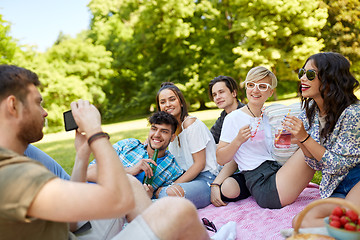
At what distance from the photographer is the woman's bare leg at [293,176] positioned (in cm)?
A: 312

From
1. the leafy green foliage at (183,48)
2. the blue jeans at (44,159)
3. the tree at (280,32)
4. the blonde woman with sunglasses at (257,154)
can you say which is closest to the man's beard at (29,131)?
the blue jeans at (44,159)

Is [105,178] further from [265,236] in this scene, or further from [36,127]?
[265,236]

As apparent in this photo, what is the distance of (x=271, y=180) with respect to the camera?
129 inches

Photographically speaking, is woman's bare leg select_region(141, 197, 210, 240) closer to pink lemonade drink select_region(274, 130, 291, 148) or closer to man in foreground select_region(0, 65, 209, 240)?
man in foreground select_region(0, 65, 209, 240)

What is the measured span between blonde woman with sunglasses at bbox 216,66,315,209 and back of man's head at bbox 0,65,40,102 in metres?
2.29

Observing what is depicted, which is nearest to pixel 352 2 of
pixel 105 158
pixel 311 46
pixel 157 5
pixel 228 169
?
pixel 311 46

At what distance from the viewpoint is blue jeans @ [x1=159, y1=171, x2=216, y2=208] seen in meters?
3.48

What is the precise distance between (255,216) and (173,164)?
118 centimetres

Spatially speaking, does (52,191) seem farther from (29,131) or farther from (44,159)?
(44,159)

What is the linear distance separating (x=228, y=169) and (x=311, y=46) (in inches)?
778

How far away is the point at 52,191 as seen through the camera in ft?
4.12

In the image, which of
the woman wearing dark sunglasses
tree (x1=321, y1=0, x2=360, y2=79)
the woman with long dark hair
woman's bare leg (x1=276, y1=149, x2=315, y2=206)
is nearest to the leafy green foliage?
tree (x1=321, y1=0, x2=360, y2=79)

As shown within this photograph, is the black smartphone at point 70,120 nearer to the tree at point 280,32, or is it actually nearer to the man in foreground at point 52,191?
the man in foreground at point 52,191

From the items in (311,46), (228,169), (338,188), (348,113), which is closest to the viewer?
(348,113)
